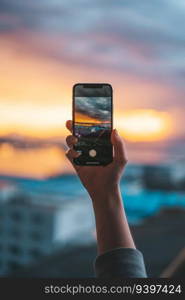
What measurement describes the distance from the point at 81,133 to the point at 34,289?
0.30m

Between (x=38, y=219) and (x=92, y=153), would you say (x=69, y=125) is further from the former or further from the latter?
(x=38, y=219)

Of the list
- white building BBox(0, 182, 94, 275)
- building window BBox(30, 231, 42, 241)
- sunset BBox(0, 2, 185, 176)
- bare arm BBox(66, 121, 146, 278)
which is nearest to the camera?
bare arm BBox(66, 121, 146, 278)

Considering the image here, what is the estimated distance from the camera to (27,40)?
1860mm

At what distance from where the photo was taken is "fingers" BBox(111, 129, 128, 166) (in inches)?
27.7

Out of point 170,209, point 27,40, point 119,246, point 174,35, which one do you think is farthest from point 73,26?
point 170,209

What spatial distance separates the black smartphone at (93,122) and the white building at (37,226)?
195 centimetres

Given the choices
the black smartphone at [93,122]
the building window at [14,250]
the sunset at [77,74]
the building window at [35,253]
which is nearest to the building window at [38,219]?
the building window at [35,253]

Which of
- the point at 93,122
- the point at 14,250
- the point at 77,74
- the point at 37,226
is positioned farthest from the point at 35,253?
the point at 93,122

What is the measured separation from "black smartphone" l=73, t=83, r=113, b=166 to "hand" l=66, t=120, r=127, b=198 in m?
0.05

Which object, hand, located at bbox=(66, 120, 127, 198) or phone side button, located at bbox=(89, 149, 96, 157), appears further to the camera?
phone side button, located at bbox=(89, 149, 96, 157)

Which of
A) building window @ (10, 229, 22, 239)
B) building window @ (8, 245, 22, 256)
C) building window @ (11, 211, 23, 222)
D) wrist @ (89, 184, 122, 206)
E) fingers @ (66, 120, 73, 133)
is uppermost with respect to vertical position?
fingers @ (66, 120, 73, 133)

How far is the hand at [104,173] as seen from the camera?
0.67 metres

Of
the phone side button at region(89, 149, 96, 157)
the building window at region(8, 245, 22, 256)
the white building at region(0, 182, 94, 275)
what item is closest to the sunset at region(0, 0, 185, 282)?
the phone side button at region(89, 149, 96, 157)

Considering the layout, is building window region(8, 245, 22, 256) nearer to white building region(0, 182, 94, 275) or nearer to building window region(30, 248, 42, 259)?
white building region(0, 182, 94, 275)
